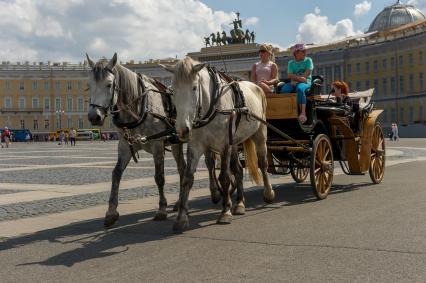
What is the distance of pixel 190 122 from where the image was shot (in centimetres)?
670

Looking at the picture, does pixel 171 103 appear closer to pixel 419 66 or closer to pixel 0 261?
pixel 0 261

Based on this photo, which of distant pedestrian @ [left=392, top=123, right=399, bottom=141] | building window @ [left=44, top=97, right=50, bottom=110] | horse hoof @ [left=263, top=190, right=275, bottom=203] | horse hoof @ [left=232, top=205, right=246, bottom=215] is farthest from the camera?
building window @ [left=44, top=97, right=50, bottom=110]

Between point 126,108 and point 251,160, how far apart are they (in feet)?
7.38

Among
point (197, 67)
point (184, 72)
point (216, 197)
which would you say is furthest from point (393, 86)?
point (184, 72)

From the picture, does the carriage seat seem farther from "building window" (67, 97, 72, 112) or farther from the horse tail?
"building window" (67, 97, 72, 112)

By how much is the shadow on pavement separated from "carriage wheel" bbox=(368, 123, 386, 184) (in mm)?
2849

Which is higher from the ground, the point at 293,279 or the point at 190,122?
the point at 190,122

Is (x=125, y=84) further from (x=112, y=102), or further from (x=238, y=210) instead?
(x=238, y=210)

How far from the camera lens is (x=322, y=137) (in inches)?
395

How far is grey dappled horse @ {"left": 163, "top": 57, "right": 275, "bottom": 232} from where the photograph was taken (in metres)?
6.81

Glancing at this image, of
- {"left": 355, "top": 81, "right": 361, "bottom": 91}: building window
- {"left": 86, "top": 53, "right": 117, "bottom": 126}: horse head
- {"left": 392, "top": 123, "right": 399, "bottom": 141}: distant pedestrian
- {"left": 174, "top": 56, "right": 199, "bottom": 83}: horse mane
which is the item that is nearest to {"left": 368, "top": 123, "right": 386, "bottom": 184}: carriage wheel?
{"left": 174, "top": 56, "right": 199, "bottom": 83}: horse mane

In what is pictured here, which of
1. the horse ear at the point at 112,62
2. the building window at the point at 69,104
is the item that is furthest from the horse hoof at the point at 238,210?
the building window at the point at 69,104

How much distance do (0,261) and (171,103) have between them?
138 inches

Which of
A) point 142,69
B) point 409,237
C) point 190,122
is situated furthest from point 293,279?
point 142,69
